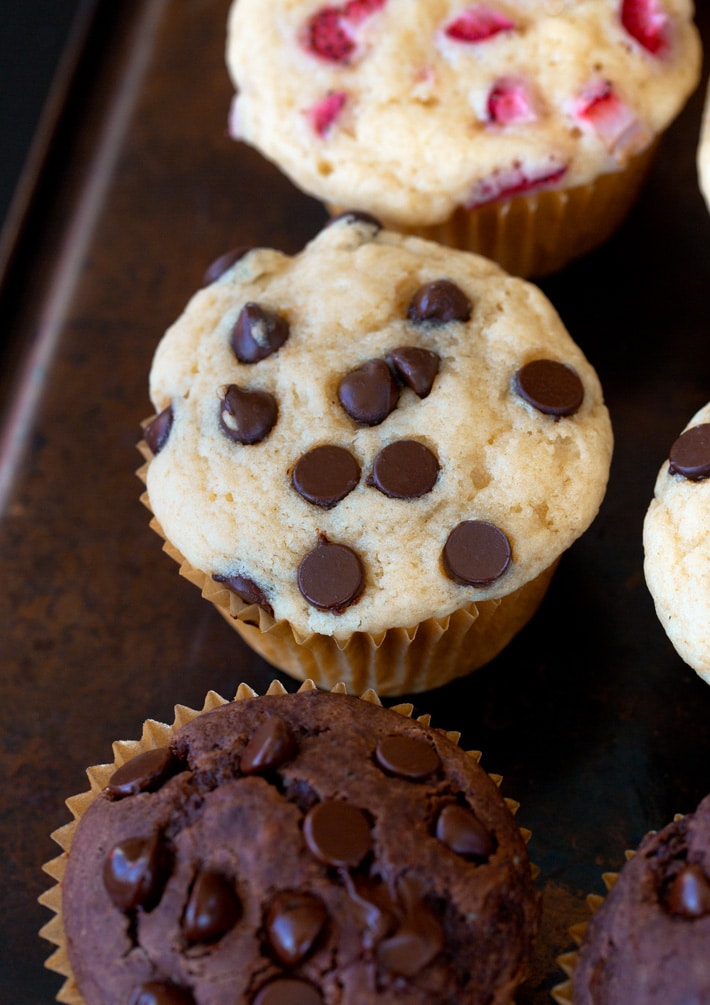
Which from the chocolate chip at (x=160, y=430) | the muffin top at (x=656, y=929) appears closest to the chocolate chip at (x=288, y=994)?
the muffin top at (x=656, y=929)

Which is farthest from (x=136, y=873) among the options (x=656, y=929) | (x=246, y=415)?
(x=246, y=415)

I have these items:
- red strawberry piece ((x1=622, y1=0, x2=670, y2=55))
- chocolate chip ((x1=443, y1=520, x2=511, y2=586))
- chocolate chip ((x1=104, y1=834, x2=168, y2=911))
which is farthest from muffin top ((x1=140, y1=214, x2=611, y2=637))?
red strawberry piece ((x1=622, y1=0, x2=670, y2=55))

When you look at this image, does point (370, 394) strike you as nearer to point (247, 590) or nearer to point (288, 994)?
point (247, 590)

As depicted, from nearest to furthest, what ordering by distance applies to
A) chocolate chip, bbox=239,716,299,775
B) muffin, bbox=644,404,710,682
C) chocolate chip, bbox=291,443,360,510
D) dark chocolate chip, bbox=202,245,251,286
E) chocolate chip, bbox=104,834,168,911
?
chocolate chip, bbox=104,834,168,911
chocolate chip, bbox=239,716,299,775
muffin, bbox=644,404,710,682
chocolate chip, bbox=291,443,360,510
dark chocolate chip, bbox=202,245,251,286

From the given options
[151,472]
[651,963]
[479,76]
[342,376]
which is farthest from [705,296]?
[651,963]

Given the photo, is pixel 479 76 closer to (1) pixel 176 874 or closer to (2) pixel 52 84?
(1) pixel 176 874

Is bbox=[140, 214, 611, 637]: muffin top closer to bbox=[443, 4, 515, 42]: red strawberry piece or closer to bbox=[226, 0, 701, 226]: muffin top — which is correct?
bbox=[226, 0, 701, 226]: muffin top

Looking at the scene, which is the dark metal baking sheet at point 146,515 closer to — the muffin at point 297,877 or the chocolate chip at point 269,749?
the muffin at point 297,877
